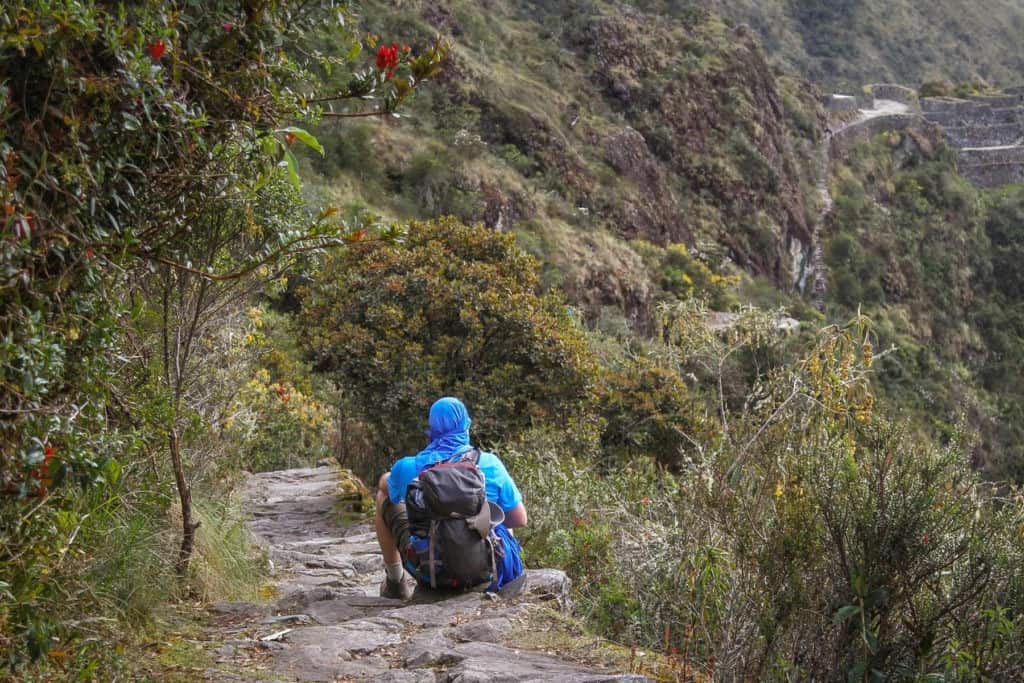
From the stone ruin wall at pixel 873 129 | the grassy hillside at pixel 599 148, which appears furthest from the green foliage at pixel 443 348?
the stone ruin wall at pixel 873 129

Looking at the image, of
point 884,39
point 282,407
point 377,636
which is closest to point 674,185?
point 282,407

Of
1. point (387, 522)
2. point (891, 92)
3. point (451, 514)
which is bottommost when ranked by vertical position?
point (387, 522)

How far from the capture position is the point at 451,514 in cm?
439

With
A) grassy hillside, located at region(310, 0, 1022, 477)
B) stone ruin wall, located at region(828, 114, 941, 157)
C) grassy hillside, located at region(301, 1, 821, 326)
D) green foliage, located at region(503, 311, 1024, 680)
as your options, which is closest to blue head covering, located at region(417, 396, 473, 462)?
green foliage, located at region(503, 311, 1024, 680)

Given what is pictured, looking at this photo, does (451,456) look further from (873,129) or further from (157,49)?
(873,129)

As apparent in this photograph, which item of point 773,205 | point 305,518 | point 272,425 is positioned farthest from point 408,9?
point 305,518

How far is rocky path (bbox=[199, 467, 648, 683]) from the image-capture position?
3.52 m

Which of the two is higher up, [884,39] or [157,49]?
[884,39]

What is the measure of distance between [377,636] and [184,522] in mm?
1155

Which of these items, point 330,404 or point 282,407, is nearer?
point 282,407

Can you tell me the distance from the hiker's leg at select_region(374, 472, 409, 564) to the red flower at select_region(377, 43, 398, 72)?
2.45 metres

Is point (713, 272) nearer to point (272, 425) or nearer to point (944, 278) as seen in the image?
point (944, 278)

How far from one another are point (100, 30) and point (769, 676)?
9.54 feet

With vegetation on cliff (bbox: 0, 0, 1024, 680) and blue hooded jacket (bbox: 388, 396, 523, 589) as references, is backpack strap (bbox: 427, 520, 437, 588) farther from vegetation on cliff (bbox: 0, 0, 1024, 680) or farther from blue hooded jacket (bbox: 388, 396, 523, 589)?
vegetation on cliff (bbox: 0, 0, 1024, 680)
